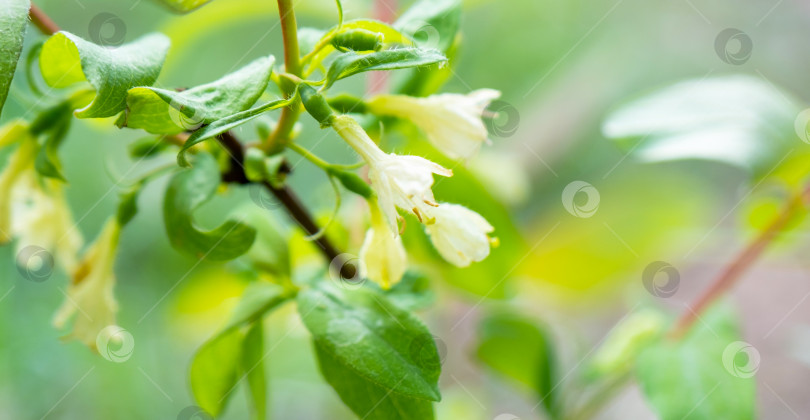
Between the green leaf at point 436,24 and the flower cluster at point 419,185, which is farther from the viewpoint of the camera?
the green leaf at point 436,24

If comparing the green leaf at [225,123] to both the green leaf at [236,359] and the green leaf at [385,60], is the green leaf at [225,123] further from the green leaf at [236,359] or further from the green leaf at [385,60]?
the green leaf at [236,359]

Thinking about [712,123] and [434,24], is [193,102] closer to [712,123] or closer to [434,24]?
[434,24]

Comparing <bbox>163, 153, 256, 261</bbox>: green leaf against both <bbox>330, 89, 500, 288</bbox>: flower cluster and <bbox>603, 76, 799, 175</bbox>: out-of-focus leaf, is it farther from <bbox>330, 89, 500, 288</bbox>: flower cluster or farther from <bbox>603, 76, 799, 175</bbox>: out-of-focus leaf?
<bbox>603, 76, 799, 175</bbox>: out-of-focus leaf

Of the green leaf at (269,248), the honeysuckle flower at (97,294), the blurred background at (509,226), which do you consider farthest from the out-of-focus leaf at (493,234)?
the honeysuckle flower at (97,294)

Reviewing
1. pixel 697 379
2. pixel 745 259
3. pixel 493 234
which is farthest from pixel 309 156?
pixel 745 259

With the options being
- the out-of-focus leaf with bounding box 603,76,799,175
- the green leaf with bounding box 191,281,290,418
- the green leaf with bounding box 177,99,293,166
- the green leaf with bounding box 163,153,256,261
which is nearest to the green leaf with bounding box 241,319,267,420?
the green leaf with bounding box 191,281,290,418

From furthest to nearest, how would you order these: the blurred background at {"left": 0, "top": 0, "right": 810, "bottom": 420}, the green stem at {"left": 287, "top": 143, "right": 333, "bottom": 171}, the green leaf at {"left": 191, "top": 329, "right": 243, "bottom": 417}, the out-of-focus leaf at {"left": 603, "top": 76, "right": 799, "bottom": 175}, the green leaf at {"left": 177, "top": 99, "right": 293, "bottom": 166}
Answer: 1. the blurred background at {"left": 0, "top": 0, "right": 810, "bottom": 420}
2. the out-of-focus leaf at {"left": 603, "top": 76, "right": 799, "bottom": 175}
3. the green leaf at {"left": 191, "top": 329, "right": 243, "bottom": 417}
4. the green stem at {"left": 287, "top": 143, "right": 333, "bottom": 171}
5. the green leaf at {"left": 177, "top": 99, "right": 293, "bottom": 166}

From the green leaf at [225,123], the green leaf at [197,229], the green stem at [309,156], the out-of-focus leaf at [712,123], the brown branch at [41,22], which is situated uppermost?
the out-of-focus leaf at [712,123]
